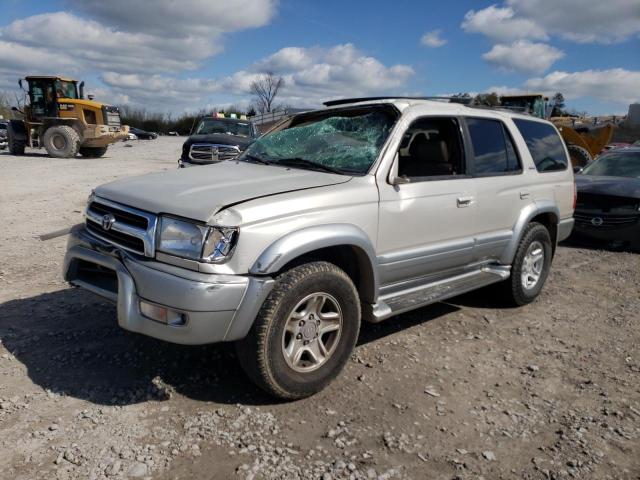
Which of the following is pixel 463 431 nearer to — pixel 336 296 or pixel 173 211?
pixel 336 296

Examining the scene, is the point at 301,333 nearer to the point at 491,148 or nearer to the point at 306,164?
the point at 306,164

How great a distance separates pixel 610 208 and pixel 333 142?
5804mm

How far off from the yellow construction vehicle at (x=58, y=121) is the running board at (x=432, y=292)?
19.8 meters

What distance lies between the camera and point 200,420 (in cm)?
304

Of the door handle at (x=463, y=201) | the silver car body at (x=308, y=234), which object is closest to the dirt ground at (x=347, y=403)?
the silver car body at (x=308, y=234)

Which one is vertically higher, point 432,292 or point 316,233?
point 316,233

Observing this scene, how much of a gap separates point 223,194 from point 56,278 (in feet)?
10.1

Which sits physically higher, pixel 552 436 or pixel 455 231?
pixel 455 231

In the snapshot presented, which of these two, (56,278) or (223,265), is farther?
(56,278)

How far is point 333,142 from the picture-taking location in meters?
4.08

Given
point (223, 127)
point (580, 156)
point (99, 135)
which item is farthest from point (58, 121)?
point (580, 156)

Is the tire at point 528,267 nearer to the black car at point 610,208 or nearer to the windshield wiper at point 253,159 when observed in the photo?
the windshield wiper at point 253,159

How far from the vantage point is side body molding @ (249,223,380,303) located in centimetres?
298

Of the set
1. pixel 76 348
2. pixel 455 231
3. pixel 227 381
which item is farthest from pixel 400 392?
pixel 76 348
